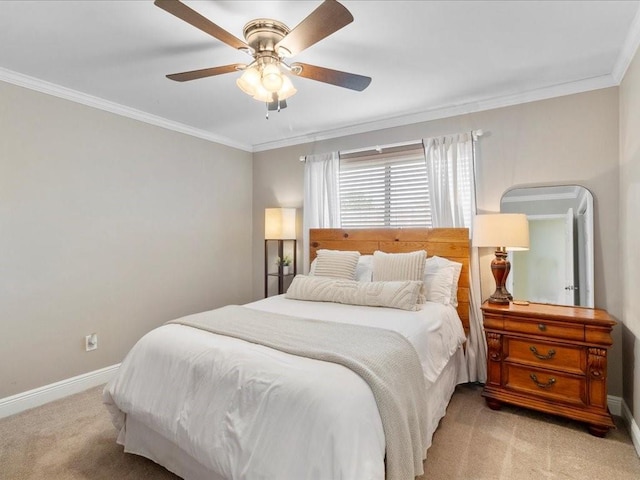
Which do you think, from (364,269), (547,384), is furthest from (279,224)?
(547,384)

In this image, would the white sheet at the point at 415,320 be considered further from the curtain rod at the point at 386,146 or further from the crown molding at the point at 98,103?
the crown molding at the point at 98,103

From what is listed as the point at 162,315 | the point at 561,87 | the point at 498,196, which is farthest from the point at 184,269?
the point at 561,87

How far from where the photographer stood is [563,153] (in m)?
2.69

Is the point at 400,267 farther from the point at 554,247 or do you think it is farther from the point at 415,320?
the point at 554,247

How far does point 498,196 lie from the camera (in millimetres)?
2949

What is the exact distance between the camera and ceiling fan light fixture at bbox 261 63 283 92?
176 centimetres

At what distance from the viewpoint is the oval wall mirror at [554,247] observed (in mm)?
2613

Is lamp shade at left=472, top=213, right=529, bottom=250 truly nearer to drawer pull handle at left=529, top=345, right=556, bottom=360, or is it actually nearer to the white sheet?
the white sheet

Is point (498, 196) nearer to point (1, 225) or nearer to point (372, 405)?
point (372, 405)

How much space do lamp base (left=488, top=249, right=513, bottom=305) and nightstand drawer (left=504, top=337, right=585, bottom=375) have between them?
0.31m

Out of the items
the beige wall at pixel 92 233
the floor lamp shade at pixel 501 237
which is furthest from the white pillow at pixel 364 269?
the beige wall at pixel 92 233

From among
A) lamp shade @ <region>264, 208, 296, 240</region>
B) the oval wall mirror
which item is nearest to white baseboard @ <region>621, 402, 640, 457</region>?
the oval wall mirror

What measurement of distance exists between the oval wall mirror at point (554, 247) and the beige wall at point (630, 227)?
218 mm

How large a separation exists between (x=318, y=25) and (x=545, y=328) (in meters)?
2.40
